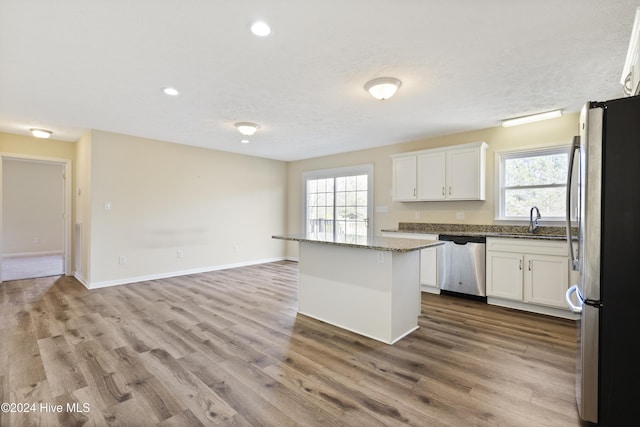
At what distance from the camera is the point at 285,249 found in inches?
288

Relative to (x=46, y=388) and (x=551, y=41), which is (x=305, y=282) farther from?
(x=551, y=41)

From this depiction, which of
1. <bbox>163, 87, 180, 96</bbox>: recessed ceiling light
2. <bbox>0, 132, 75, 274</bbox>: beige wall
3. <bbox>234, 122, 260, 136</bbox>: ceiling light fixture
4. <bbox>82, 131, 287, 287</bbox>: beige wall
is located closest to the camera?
<bbox>163, 87, 180, 96</bbox>: recessed ceiling light

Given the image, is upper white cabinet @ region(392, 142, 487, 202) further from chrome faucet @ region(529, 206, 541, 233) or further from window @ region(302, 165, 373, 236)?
window @ region(302, 165, 373, 236)

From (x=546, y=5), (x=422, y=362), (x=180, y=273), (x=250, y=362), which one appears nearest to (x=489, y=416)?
(x=422, y=362)

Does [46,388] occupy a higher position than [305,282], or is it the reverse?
[305,282]

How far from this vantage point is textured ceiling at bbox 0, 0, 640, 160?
6.19 ft

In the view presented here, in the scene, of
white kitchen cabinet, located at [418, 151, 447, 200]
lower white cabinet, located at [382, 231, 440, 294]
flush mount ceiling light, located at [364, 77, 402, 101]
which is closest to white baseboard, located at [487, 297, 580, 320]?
lower white cabinet, located at [382, 231, 440, 294]

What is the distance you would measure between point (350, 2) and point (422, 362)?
8.38 feet

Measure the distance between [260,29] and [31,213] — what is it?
29.0ft

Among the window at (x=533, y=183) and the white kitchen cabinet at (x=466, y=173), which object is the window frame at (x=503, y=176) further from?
the white kitchen cabinet at (x=466, y=173)

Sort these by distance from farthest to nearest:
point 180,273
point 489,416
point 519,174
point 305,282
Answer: point 180,273
point 519,174
point 305,282
point 489,416

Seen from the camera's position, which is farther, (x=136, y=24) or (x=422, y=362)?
(x=422, y=362)

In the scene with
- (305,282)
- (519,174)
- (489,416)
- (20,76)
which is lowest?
(489,416)

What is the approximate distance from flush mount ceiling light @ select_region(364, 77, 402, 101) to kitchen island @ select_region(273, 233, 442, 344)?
1398 millimetres
